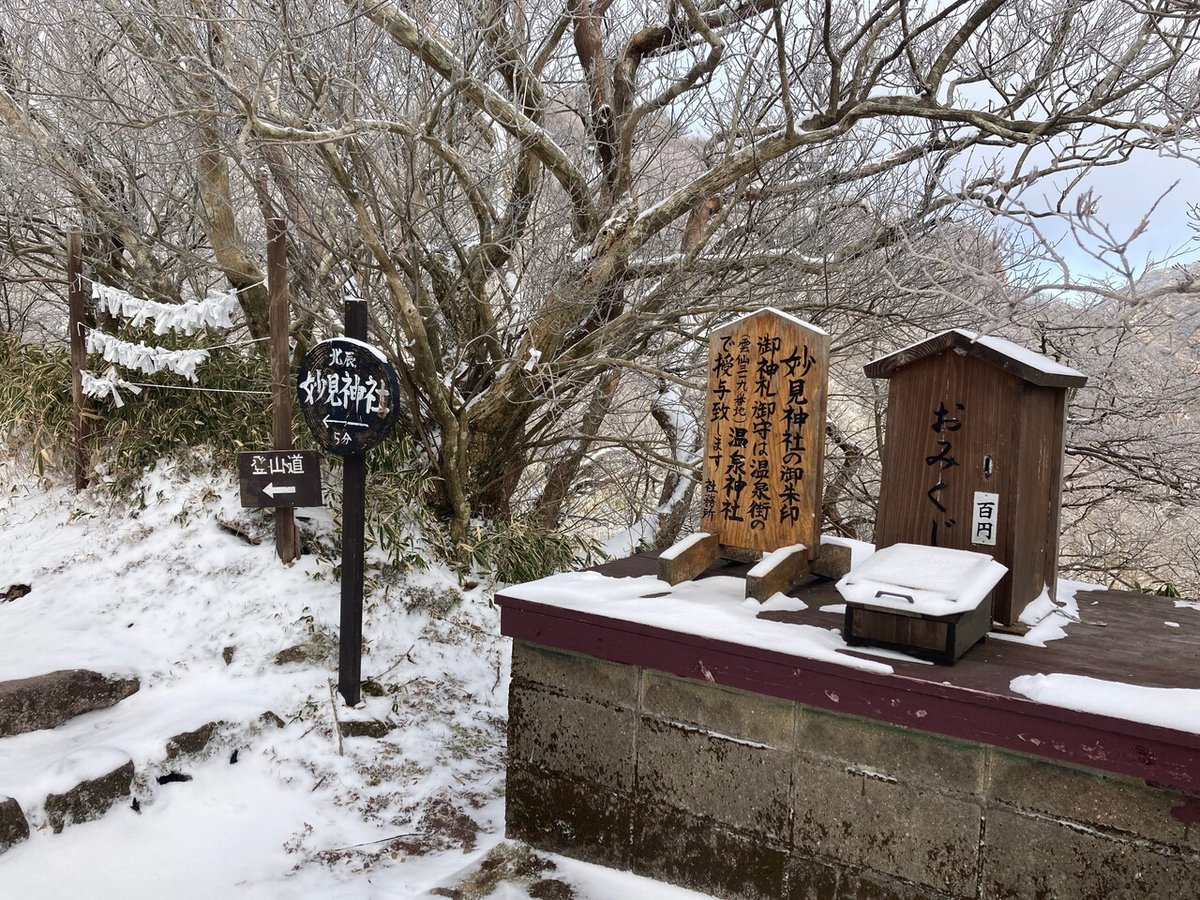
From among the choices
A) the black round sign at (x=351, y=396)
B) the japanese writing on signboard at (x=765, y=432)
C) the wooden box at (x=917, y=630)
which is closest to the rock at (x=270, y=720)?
the black round sign at (x=351, y=396)

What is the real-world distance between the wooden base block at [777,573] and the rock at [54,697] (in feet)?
12.5

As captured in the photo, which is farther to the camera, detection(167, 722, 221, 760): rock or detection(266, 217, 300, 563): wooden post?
detection(266, 217, 300, 563): wooden post

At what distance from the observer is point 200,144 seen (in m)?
5.90

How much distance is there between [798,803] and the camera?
3.03 m

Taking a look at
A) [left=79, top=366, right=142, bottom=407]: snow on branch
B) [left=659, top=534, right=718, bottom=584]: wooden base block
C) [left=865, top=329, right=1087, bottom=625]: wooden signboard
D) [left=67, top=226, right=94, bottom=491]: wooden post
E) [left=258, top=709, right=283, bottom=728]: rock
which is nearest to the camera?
[left=865, top=329, right=1087, bottom=625]: wooden signboard

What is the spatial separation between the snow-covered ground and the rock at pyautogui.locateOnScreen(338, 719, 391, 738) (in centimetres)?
4

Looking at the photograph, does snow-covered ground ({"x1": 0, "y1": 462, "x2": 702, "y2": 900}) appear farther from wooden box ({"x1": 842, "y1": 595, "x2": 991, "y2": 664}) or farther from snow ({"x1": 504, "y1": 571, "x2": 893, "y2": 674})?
wooden box ({"x1": 842, "y1": 595, "x2": 991, "y2": 664})

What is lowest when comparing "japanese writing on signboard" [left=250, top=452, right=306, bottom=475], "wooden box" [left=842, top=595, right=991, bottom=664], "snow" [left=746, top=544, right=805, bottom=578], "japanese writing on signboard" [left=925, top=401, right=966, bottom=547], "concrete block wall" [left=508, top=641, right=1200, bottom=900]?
"concrete block wall" [left=508, top=641, right=1200, bottom=900]

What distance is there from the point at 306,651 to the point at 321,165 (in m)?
3.32

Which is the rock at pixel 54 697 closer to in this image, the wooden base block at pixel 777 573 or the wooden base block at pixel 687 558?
the wooden base block at pixel 687 558

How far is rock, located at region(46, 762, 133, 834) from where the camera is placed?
147 inches

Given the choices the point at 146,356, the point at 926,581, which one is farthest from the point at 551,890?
the point at 146,356

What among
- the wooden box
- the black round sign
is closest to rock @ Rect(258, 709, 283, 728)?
the black round sign

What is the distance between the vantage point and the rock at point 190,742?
4.28 metres
